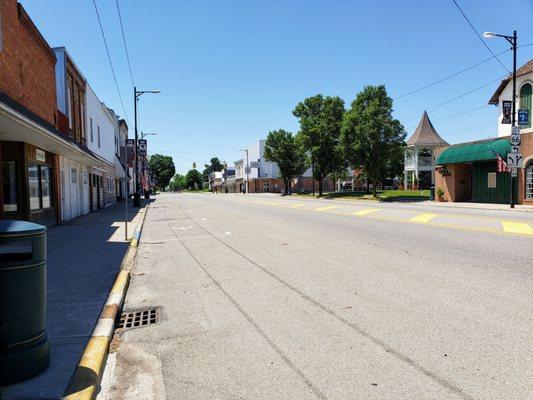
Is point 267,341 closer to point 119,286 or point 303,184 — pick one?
point 119,286

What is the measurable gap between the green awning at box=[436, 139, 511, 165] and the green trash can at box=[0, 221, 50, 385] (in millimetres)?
28096

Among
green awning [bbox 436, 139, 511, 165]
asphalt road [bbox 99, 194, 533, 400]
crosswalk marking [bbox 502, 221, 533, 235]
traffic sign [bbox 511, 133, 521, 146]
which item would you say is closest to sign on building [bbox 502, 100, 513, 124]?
traffic sign [bbox 511, 133, 521, 146]

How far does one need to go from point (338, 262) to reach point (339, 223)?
7345mm

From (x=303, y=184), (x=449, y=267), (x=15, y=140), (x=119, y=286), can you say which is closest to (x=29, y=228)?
(x=119, y=286)

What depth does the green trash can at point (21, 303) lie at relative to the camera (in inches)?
137

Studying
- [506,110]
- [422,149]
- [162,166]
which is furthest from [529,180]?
[162,166]

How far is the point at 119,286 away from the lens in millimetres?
7023

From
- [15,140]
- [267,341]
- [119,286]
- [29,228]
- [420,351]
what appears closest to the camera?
[29,228]

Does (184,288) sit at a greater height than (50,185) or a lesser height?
lesser

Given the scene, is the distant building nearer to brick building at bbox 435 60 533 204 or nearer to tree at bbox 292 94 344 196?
tree at bbox 292 94 344 196

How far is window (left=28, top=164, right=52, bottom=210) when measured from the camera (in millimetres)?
14628

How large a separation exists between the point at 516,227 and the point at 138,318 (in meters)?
11.5

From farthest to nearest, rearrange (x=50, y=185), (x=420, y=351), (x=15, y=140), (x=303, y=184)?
(x=303, y=184)
(x=50, y=185)
(x=15, y=140)
(x=420, y=351)

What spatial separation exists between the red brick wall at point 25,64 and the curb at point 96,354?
346 inches
